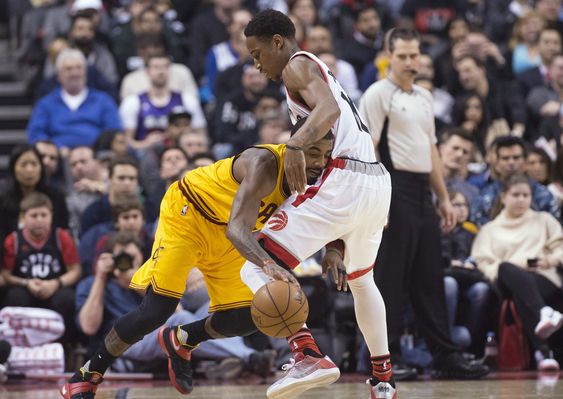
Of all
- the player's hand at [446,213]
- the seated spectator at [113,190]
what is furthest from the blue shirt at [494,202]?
the seated spectator at [113,190]

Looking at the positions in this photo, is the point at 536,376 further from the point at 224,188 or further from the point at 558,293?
the point at 224,188

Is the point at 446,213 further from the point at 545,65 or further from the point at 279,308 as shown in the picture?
the point at 545,65

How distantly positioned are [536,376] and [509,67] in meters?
6.47

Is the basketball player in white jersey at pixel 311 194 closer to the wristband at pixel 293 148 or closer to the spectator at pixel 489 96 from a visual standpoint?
the wristband at pixel 293 148

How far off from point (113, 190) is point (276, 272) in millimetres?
4675

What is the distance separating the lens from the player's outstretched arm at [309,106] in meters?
5.47

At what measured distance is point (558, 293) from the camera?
930cm

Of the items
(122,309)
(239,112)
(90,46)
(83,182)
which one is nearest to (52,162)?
(83,182)

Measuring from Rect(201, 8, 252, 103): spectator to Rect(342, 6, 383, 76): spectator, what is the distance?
1374mm

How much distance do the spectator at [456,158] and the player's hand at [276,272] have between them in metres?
5.10

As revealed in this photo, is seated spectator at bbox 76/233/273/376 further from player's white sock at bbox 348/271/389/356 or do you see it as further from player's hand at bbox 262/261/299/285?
player's hand at bbox 262/261/299/285

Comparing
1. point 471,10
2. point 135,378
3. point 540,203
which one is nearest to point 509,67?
point 471,10

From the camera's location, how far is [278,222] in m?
5.77

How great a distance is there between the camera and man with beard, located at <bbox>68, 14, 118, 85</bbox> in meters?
13.1
